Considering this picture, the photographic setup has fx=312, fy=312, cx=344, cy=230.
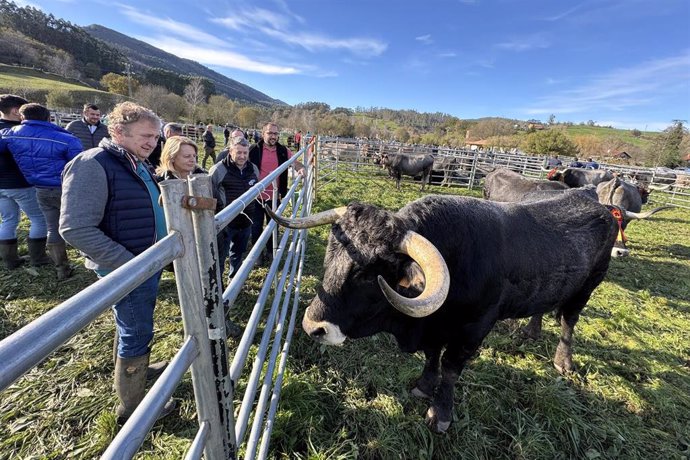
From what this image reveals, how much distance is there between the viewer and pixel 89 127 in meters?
6.19

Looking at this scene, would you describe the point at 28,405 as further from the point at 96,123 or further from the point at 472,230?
the point at 96,123

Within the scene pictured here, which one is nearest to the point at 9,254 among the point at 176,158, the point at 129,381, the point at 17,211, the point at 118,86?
the point at 17,211

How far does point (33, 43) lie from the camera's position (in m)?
97.6

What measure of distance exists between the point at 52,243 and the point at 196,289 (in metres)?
4.90

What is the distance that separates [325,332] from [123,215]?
1658mm

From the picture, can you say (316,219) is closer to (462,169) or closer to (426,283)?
(426,283)

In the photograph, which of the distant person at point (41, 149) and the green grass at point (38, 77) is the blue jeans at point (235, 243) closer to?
the distant person at point (41, 149)

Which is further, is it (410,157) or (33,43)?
(33,43)

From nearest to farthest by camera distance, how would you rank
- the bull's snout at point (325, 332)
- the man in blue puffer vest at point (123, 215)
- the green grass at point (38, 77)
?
the man in blue puffer vest at point (123, 215), the bull's snout at point (325, 332), the green grass at point (38, 77)

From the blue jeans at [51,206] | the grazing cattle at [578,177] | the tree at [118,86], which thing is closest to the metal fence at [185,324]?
the blue jeans at [51,206]

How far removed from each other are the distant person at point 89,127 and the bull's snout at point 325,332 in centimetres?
642

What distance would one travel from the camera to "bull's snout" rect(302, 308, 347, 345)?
92.1 inches

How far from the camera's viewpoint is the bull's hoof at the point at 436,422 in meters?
2.84

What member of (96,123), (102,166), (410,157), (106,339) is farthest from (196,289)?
(410,157)
